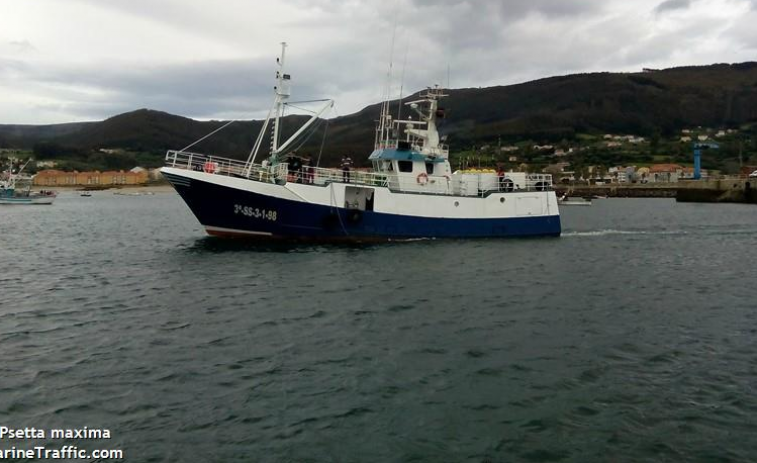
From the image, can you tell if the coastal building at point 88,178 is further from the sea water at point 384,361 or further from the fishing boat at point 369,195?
the sea water at point 384,361

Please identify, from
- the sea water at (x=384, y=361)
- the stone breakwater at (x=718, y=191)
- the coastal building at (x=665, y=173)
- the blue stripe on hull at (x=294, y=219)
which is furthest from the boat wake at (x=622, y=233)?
the coastal building at (x=665, y=173)

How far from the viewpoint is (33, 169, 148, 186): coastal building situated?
183625 millimetres

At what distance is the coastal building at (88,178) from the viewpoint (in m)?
184

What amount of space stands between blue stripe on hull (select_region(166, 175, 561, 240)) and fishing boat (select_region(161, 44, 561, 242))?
5 cm

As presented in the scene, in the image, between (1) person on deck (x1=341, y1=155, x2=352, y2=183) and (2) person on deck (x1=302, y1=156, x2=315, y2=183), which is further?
(1) person on deck (x1=341, y1=155, x2=352, y2=183)

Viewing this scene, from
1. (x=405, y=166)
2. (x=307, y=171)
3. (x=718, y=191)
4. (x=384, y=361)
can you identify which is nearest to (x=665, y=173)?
(x=718, y=191)

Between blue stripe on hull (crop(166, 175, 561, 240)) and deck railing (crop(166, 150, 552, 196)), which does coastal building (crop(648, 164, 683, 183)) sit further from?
blue stripe on hull (crop(166, 175, 561, 240))

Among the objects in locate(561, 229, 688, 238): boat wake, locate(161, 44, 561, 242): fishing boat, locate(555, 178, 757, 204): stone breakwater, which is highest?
locate(555, 178, 757, 204): stone breakwater

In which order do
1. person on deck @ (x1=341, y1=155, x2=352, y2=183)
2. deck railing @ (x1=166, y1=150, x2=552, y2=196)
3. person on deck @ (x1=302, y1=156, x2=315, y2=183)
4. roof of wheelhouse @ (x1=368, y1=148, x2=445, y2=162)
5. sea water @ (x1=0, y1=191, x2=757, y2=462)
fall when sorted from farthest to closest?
roof of wheelhouse @ (x1=368, y1=148, x2=445, y2=162) < person on deck @ (x1=341, y1=155, x2=352, y2=183) < person on deck @ (x1=302, y1=156, x2=315, y2=183) < deck railing @ (x1=166, y1=150, x2=552, y2=196) < sea water @ (x1=0, y1=191, x2=757, y2=462)

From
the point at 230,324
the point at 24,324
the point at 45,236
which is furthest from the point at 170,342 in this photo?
the point at 45,236

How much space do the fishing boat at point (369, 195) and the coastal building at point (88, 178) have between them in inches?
7195

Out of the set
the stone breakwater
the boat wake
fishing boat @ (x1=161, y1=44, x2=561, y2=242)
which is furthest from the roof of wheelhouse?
the stone breakwater

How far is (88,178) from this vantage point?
640 feet

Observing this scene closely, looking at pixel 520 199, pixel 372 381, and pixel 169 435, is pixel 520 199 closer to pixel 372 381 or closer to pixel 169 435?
pixel 372 381
